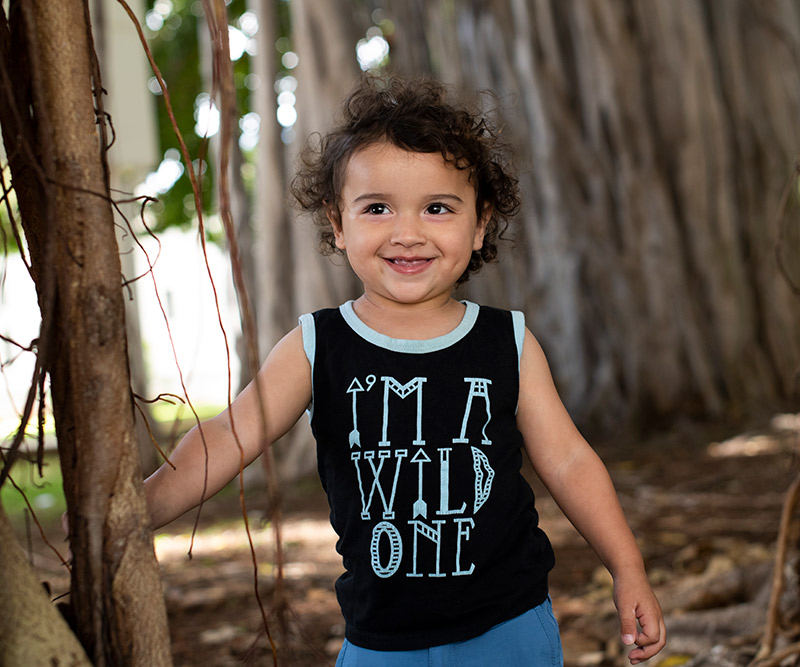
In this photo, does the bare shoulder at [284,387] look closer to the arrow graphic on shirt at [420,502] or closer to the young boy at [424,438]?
the young boy at [424,438]

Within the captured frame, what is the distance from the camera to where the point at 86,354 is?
1073 mm

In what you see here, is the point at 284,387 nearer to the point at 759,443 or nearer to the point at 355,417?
the point at 355,417

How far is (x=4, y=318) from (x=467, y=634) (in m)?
0.81

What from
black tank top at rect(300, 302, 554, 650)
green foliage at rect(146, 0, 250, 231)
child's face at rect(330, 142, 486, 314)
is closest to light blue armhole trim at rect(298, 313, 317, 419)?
black tank top at rect(300, 302, 554, 650)

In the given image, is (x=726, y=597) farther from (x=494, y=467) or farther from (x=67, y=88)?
(x=67, y=88)

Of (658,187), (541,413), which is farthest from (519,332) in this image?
(658,187)

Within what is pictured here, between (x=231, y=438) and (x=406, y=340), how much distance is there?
321mm

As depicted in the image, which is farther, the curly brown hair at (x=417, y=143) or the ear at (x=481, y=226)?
the ear at (x=481, y=226)

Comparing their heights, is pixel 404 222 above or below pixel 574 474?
above

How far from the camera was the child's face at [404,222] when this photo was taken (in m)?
1.48

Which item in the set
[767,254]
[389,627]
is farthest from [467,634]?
[767,254]

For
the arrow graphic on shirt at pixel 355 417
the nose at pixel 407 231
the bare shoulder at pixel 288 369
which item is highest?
the nose at pixel 407 231

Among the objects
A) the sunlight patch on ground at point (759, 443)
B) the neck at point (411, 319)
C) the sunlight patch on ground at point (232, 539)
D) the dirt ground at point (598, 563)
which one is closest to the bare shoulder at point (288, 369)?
the neck at point (411, 319)

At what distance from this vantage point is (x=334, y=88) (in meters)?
5.36
